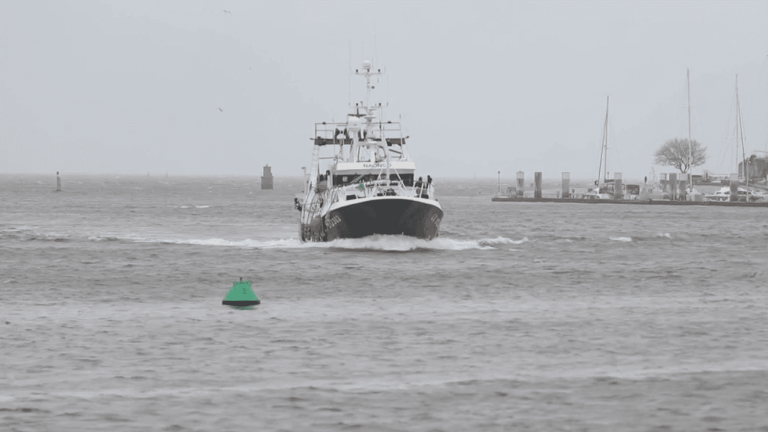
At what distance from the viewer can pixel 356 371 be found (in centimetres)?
2134

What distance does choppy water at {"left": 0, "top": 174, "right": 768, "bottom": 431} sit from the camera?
18031 mm

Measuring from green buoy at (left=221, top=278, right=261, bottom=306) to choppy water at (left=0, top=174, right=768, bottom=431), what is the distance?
0.38 meters

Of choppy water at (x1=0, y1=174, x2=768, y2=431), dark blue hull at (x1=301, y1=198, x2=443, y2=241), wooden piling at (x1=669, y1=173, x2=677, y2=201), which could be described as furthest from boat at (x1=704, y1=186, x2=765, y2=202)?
dark blue hull at (x1=301, y1=198, x2=443, y2=241)

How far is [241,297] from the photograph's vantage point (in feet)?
104

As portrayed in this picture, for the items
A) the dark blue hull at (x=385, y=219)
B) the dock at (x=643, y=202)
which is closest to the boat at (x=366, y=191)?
the dark blue hull at (x=385, y=219)

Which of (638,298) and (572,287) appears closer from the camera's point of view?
(638,298)

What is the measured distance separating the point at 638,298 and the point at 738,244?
30.8 m

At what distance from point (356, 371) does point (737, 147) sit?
518 feet

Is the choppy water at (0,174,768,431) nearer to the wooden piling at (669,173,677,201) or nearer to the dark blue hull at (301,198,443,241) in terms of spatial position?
the dark blue hull at (301,198,443,241)

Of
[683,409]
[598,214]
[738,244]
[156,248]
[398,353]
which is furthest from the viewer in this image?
[598,214]

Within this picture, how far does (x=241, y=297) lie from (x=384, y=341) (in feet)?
26.2

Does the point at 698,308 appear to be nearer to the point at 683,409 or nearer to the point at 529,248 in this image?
the point at 683,409

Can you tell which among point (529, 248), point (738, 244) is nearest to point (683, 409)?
point (529, 248)

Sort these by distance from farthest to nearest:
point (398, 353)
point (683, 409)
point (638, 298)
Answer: point (638, 298), point (398, 353), point (683, 409)
